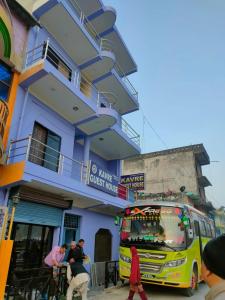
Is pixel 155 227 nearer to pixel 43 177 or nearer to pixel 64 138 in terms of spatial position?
pixel 43 177

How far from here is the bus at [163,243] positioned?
971 centimetres

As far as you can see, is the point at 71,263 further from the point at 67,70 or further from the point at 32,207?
the point at 67,70

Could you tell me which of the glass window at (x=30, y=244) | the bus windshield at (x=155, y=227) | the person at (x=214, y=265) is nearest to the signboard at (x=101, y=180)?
the bus windshield at (x=155, y=227)

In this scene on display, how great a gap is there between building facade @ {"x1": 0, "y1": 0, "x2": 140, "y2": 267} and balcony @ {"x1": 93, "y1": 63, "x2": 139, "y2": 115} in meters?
0.07

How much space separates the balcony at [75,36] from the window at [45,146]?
5.12 meters

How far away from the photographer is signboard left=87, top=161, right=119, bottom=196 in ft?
40.3

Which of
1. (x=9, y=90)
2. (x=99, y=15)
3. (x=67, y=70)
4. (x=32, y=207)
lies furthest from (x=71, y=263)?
(x=99, y=15)

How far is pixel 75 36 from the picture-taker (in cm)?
1346

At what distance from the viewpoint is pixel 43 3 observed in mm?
11961

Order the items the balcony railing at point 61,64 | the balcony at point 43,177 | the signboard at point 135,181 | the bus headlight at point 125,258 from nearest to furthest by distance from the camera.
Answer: the balcony at point 43,177 → the bus headlight at point 125,258 → the balcony railing at point 61,64 → the signboard at point 135,181

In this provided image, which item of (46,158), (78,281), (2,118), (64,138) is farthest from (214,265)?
(64,138)

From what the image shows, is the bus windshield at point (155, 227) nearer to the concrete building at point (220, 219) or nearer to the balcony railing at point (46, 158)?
the balcony railing at point (46, 158)

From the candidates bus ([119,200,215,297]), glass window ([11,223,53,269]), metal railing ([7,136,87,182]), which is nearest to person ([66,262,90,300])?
glass window ([11,223,53,269])

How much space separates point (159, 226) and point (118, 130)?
22.8 feet
